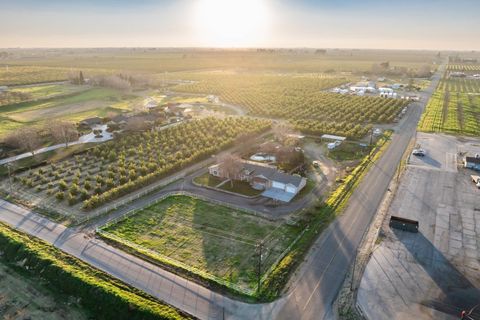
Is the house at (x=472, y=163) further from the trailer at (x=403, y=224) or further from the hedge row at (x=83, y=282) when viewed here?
the hedge row at (x=83, y=282)

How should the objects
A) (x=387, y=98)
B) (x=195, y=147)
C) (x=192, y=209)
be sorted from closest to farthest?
(x=192, y=209), (x=195, y=147), (x=387, y=98)

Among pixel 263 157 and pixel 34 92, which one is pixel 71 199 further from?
pixel 34 92

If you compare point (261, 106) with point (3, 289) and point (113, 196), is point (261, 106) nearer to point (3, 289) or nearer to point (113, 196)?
point (113, 196)

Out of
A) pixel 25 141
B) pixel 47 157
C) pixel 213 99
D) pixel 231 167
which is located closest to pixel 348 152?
pixel 231 167

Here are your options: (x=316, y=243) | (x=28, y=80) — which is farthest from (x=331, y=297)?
(x=28, y=80)

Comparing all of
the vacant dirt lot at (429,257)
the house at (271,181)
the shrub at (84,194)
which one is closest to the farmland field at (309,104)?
the vacant dirt lot at (429,257)

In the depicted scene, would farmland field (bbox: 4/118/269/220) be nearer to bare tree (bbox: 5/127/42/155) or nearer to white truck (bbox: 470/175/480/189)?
bare tree (bbox: 5/127/42/155)
